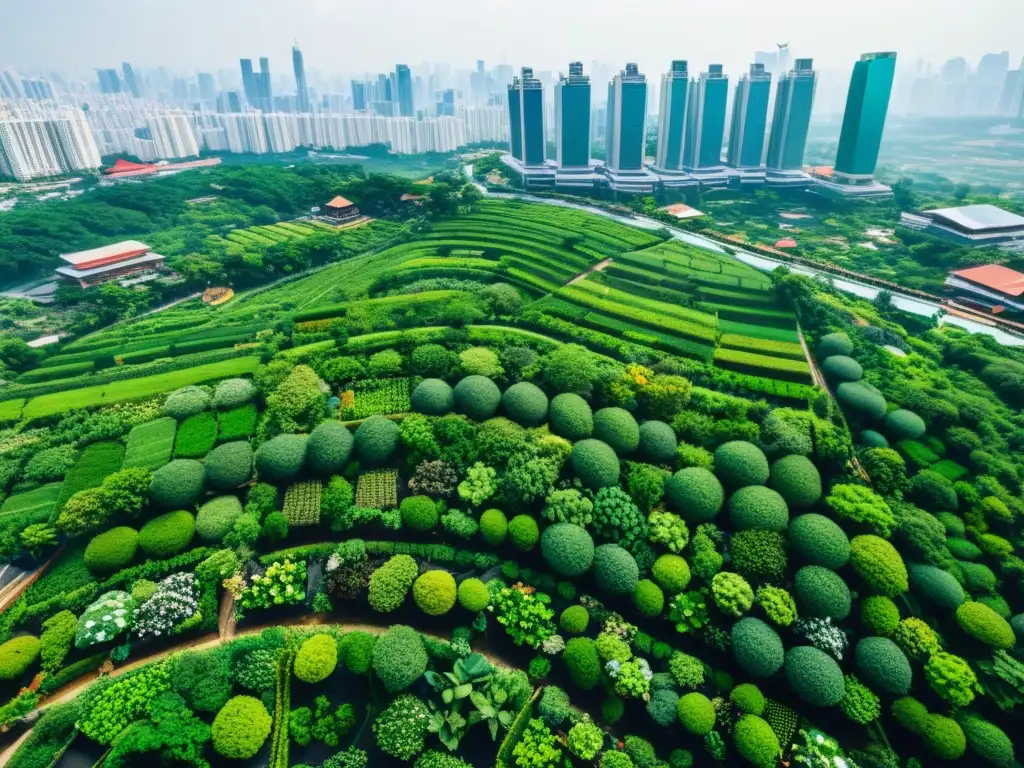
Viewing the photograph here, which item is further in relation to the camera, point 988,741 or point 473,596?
point 473,596

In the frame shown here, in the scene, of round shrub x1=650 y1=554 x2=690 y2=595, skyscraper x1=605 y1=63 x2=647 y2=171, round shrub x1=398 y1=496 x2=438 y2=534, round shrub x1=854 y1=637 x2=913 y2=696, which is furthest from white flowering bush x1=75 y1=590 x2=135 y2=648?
skyscraper x1=605 y1=63 x2=647 y2=171

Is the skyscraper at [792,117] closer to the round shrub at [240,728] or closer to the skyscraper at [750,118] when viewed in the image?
the skyscraper at [750,118]

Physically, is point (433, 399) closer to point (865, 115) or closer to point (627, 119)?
point (627, 119)

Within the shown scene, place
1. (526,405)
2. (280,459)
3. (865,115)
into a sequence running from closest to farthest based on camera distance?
(280,459), (526,405), (865,115)

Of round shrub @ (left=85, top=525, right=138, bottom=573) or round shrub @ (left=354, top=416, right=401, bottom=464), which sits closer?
round shrub @ (left=85, top=525, right=138, bottom=573)

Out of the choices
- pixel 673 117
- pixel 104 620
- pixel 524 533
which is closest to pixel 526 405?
pixel 524 533

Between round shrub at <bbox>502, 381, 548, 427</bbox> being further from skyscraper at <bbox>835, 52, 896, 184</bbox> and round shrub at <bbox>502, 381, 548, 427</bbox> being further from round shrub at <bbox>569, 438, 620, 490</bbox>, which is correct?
skyscraper at <bbox>835, 52, 896, 184</bbox>
